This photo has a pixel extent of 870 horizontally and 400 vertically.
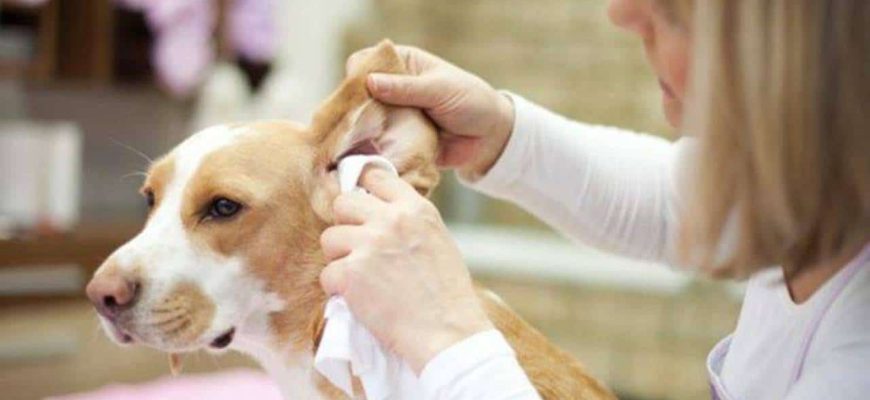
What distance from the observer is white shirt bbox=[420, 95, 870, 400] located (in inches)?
32.9

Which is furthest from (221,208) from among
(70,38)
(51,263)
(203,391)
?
(70,38)

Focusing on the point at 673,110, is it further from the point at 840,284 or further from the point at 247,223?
the point at 247,223

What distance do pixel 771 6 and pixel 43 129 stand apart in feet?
7.38

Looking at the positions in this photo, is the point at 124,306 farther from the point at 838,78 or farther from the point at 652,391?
the point at 652,391

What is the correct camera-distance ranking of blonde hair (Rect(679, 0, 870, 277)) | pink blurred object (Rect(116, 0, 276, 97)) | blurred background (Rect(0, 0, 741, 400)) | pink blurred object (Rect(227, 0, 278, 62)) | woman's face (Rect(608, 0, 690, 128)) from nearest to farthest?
1. blonde hair (Rect(679, 0, 870, 277))
2. woman's face (Rect(608, 0, 690, 128))
3. blurred background (Rect(0, 0, 741, 400))
4. pink blurred object (Rect(116, 0, 276, 97))
5. pink blurred object (Rect(227, 0, 278, 62))

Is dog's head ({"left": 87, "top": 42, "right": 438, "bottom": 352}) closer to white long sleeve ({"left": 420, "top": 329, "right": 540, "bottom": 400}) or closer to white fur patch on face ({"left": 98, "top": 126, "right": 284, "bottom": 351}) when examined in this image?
white fur patch on face ({"left": 98, "top": 126, "right": 284, "bottom": 351})

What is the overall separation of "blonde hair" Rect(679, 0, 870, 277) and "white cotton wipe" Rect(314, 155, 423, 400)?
25cm

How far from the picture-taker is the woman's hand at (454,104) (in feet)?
3.34

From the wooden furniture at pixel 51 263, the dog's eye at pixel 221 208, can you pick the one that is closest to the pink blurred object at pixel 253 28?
the wooden furniture at pixel 51 263

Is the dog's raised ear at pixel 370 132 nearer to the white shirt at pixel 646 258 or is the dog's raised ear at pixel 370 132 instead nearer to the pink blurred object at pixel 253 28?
the white shirt at pixel 646 258

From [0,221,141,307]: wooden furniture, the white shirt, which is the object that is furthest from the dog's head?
[0,221,141,307]: wooden furniture

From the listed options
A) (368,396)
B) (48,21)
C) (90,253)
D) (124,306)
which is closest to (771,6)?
(368,396)

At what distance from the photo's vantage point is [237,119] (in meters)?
3.17

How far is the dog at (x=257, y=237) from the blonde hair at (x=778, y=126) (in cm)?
29
